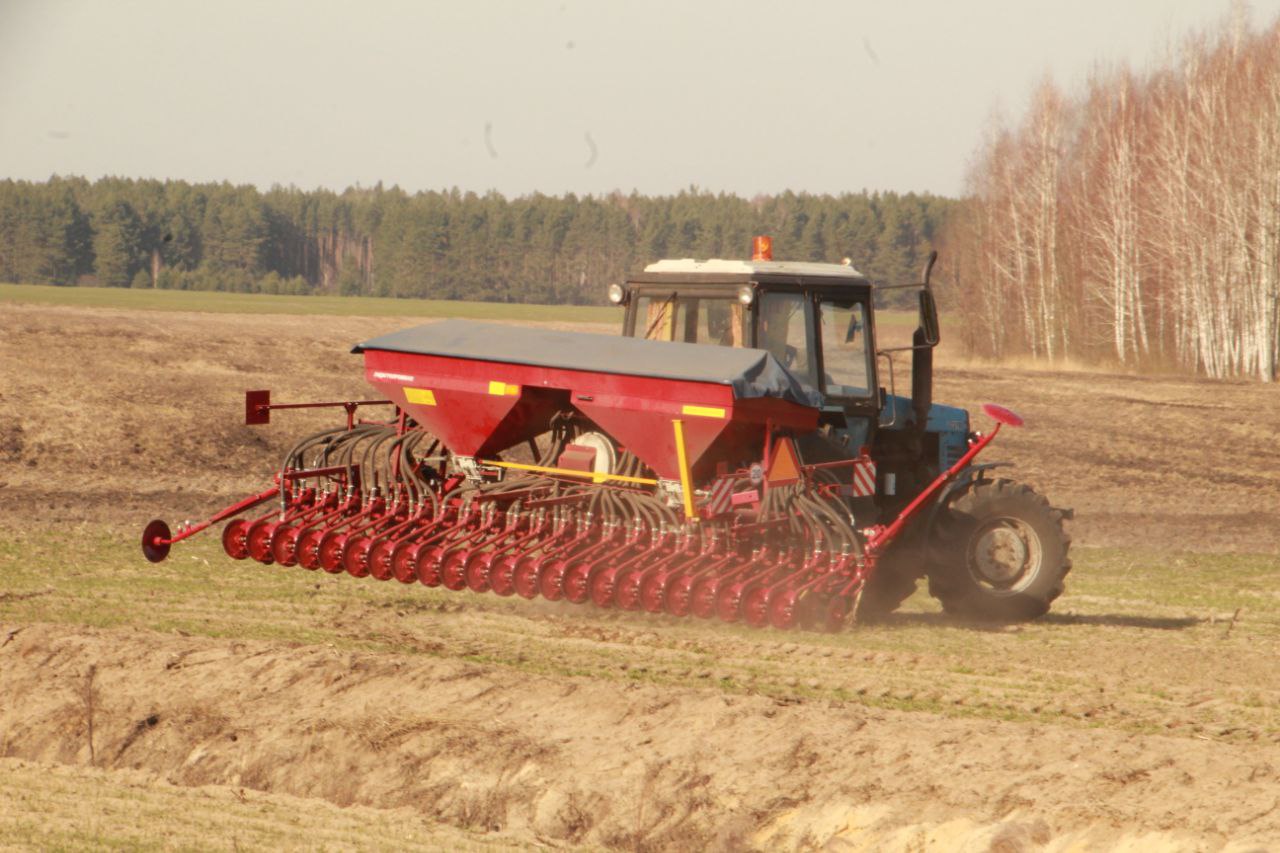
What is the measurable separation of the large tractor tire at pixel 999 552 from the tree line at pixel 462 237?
7824 cm

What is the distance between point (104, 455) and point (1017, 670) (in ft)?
44.5

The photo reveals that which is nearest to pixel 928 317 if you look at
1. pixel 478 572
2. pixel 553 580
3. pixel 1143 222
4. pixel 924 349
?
pixel 924 349

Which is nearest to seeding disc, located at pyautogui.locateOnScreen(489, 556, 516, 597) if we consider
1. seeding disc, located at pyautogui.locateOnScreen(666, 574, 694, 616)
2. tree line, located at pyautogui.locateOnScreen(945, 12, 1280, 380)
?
seeding disc, located at pyautogui.locateOnScreen(666, 574, 694, 616)

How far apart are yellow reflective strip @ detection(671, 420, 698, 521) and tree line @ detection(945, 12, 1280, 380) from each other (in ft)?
101

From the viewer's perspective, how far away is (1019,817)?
5.70 metres

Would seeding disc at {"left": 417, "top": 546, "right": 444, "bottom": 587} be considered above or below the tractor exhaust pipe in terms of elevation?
below

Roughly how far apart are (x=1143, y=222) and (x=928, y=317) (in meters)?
34.4

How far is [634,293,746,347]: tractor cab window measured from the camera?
33.2 ft

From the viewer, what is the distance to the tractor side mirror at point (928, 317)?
9508 mm

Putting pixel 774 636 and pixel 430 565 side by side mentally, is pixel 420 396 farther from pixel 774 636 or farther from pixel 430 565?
pixel 774 636

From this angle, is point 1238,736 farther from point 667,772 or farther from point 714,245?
point 714,245

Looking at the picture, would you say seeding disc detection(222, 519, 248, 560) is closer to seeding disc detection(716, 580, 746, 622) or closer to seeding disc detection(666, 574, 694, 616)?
seeding disc detection(666, 574, 694, 616)

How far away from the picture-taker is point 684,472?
937 centimetres

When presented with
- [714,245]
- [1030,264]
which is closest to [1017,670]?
Answer: [1030,264]
